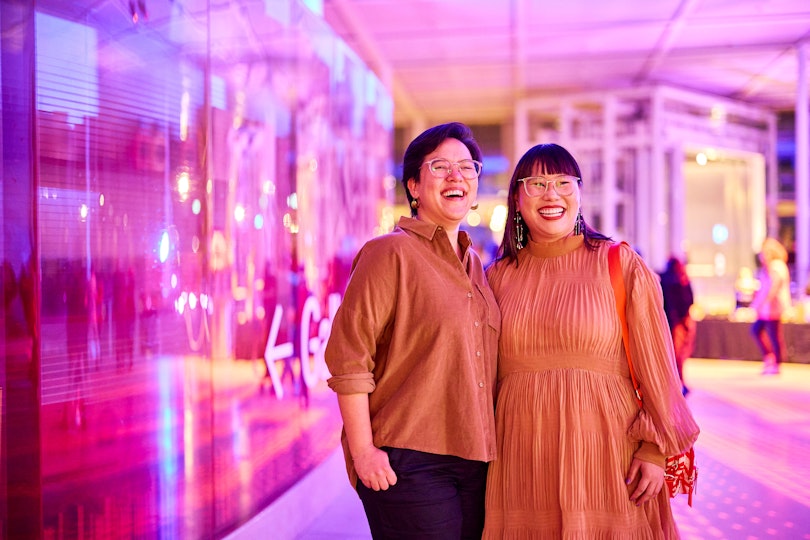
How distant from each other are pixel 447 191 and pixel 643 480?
857mm

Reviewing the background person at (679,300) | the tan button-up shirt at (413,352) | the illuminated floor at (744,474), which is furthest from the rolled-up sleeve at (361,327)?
the background person at (679,300)

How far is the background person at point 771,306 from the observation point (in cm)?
915

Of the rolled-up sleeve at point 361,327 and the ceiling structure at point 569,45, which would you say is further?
the ceiling structure at point 569,45

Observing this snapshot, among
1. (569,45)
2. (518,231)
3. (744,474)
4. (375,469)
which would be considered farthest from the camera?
(569,45)

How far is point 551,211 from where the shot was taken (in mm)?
1989

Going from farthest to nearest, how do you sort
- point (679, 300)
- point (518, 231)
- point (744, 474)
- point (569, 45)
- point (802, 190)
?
point (802, 190), point (569, 45), point (679, 300), point (744, 474), point (518, 231)

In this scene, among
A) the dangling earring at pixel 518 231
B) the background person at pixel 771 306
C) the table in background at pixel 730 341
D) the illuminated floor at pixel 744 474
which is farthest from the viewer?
the table in background at pixel 730 341

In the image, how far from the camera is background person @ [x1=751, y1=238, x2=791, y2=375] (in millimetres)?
9148

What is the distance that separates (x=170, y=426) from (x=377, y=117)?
A: 13.6 ft

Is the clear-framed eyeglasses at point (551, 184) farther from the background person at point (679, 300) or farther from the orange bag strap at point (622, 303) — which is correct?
the background person at point (679, 300)

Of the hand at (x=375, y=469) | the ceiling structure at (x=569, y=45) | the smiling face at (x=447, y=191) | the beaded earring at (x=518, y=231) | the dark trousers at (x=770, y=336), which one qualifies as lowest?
the dark trousers at (x=770, y=336)

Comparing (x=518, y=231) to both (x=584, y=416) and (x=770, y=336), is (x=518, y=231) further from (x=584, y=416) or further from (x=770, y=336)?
(x=770, y=336)

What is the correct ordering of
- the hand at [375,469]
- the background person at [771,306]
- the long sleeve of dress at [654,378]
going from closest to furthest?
the hand at [375,469] → the long sleeve of dress at [654,378] → the background person at [771,306]

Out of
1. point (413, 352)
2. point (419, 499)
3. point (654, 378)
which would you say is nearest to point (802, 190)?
point (654, 378)
